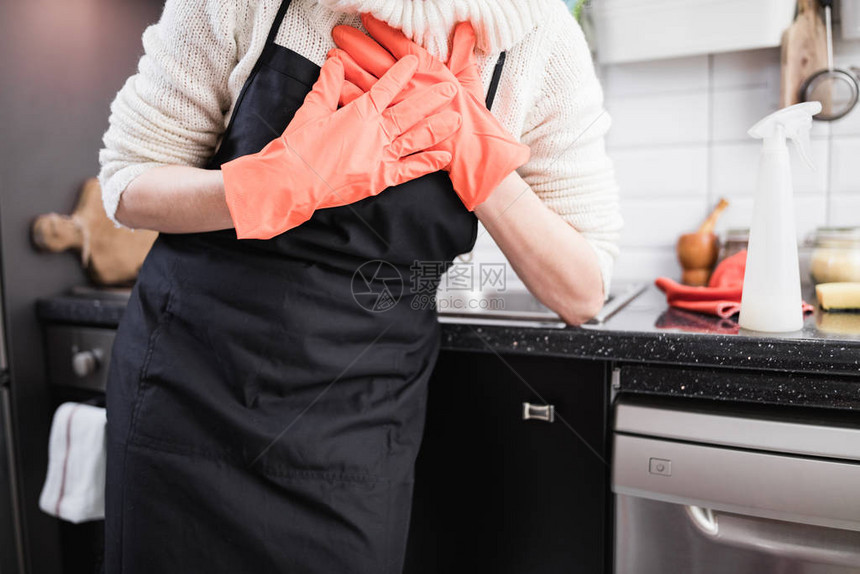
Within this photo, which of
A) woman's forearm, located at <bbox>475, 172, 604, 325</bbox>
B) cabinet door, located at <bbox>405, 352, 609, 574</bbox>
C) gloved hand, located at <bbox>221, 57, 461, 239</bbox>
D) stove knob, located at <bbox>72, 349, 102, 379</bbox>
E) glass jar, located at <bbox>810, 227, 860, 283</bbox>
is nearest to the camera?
gloved hand, located at <bbox>221, 57, 461, 239</bbox>

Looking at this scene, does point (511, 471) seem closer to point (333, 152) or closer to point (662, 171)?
point (333, 152)

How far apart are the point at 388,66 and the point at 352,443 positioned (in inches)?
14.5

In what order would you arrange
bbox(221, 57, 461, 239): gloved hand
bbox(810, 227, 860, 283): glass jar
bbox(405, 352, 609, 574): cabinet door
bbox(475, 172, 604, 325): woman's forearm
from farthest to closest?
bbox(810, 227, 860, 283): glass jar → bbox(405, 352, 609, 574): cabinet door → bbox(475, 172, 604, 325): woman's forearm → bbox(221, 57, 461, 239): gloved hand

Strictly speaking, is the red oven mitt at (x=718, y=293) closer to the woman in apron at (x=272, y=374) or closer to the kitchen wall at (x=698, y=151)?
the kitchen wall at (x=698, y=151)

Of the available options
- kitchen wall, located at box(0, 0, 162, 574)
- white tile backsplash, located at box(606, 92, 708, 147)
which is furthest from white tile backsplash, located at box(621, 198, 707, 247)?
kitchen wall, located at box(0, 0, 162, 574)

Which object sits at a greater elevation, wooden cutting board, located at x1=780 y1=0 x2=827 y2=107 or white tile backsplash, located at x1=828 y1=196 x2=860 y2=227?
wooden cutting board, located at x1=780 y1=0 x2=827 y2=107

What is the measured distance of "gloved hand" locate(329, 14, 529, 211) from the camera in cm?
56

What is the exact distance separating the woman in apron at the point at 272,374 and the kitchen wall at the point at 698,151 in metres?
0.67

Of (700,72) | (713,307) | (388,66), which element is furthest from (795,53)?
(388,66)

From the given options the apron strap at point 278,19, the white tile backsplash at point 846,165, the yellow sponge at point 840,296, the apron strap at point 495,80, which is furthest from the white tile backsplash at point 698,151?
the apron strap at point 278,19

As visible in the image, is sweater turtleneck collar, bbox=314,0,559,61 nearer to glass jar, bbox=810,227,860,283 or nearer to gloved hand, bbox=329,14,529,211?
gloved hand, bbox=329,14,529,211

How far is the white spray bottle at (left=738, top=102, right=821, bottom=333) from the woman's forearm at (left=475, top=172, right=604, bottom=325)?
178mm

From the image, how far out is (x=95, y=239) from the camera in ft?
3.77

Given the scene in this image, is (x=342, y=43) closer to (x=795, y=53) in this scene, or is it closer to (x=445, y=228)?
(x=445, y=228)
